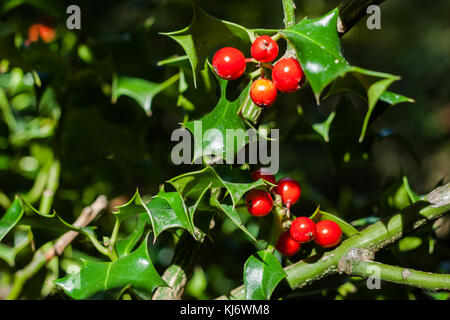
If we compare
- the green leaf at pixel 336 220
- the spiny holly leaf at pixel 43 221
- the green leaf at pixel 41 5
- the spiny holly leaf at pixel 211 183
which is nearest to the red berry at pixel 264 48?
the spiny holly leaf at pixel 211 183

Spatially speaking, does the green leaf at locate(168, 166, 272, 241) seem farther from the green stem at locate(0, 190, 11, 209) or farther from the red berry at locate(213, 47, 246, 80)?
the green stem at locate(0, 190, 11, 209)

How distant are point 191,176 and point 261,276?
0.60 feet

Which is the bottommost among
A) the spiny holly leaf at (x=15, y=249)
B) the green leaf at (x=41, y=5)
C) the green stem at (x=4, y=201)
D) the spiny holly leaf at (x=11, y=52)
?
the spiny holly leaf at (x=15, y=249)

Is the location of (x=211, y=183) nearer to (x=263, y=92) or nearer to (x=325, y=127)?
(x=263, y=92)

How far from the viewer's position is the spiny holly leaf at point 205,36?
62 centimetres

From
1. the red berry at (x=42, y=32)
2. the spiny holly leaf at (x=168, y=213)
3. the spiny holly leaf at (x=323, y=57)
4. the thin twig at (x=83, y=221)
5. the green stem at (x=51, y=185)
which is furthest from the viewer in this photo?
the red berry at (x=42, y=32)

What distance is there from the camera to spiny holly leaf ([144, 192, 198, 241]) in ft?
2.04

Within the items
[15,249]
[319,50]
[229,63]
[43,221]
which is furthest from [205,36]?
[15,249]

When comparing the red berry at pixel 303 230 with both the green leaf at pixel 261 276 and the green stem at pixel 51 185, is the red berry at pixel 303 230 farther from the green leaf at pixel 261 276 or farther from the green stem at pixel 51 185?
the green stem at pixel 51 185

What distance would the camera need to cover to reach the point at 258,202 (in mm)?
654

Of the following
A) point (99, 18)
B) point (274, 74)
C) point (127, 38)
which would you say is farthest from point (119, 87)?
point (99, 18)

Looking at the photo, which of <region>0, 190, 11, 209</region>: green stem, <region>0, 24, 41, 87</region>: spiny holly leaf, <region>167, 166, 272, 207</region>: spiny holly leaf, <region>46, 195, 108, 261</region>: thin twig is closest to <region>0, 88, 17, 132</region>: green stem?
<region>0, 190, 11, 209</region>: green stem

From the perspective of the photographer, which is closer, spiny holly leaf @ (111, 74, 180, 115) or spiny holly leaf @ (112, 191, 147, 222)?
spiny holly leaf @ (112, 191, 147, 222)
